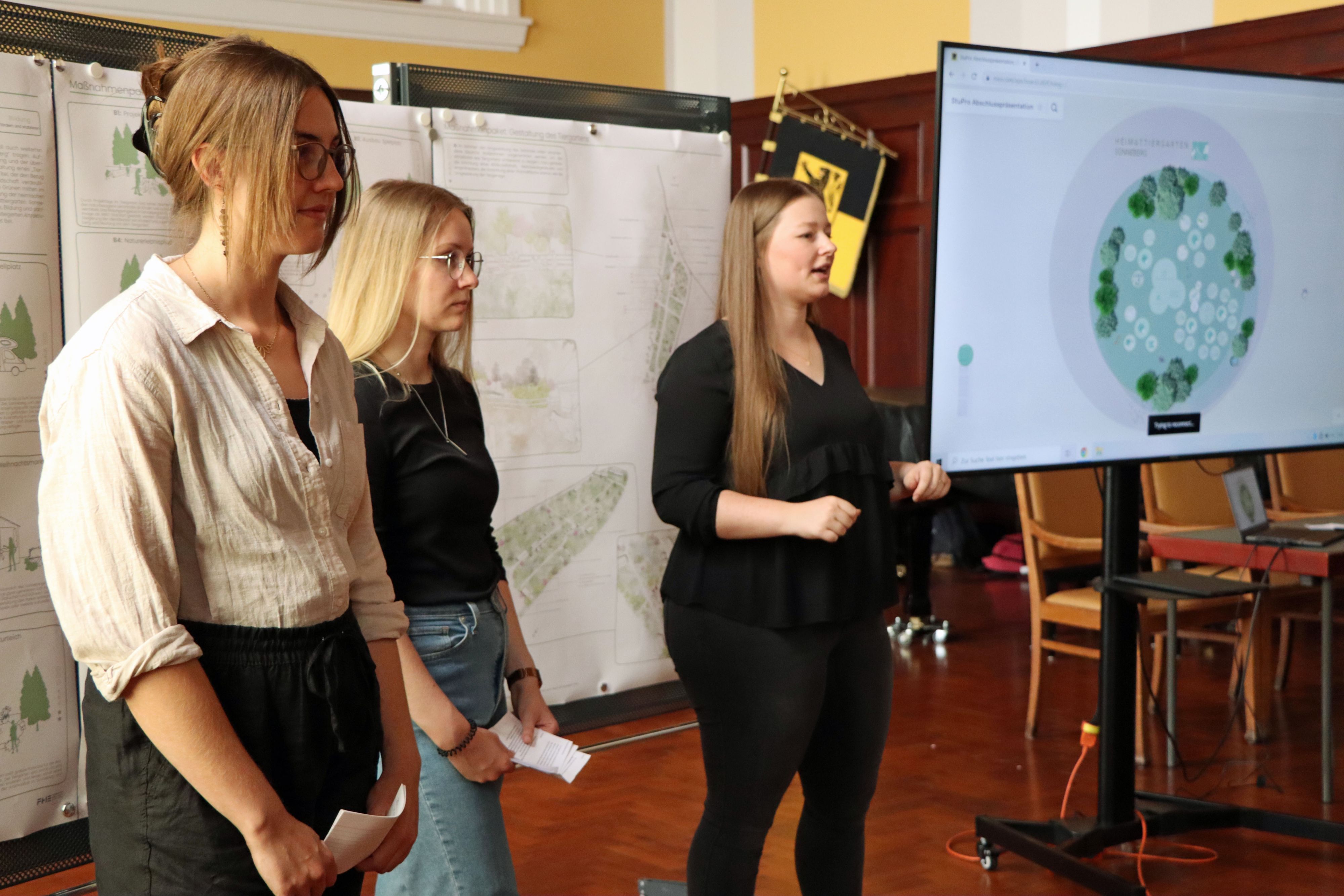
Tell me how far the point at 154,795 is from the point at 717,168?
2673 millimetres

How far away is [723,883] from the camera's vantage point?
6.91 ft

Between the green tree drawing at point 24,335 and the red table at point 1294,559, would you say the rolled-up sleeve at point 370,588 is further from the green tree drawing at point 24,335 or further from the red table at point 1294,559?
the red table at point 1294,559

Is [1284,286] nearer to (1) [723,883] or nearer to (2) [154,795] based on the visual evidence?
(1) [723,883]

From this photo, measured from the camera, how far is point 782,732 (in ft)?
6.69

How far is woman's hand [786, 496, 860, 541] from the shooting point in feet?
6.43

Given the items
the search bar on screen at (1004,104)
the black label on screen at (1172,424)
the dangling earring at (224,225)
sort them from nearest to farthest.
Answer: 1. the dangling earring at (224,225)
2. the search bar on screen at (1004,104)
3. the black label on screen at (1172,424)

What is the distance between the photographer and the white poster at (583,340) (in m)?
3.19

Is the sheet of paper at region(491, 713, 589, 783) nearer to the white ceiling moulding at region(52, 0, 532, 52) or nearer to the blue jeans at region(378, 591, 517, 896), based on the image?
the blue jeans at region(378, 591, 517, 896)

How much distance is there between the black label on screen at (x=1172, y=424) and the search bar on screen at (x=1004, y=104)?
0.68 meters

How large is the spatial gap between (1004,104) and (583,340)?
1.32 m

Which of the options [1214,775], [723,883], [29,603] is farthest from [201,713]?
[1214,775]

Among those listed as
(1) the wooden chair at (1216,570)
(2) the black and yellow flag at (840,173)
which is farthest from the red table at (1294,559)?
(2) the black and yellow flag at (840,173)

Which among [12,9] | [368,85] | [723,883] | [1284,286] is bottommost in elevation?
[723,883]

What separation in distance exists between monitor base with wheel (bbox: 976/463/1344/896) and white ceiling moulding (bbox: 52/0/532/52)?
4.91 metres
